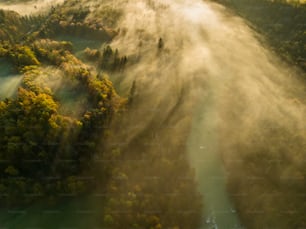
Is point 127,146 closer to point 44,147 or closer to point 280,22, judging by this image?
point 44,147

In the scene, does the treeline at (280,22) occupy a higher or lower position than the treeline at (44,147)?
higher

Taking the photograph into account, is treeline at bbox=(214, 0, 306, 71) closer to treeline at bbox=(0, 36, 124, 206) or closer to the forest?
the forest

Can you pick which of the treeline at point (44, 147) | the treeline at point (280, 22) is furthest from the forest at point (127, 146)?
the treeline at point (280, 22)

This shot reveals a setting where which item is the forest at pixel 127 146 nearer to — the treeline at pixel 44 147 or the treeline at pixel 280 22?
the treeline at pixel 44 147

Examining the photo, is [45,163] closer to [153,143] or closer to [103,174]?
[103,174]

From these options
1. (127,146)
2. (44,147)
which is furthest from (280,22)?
(44,147)

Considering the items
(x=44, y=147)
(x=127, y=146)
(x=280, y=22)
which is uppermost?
(x=280, y=22)
